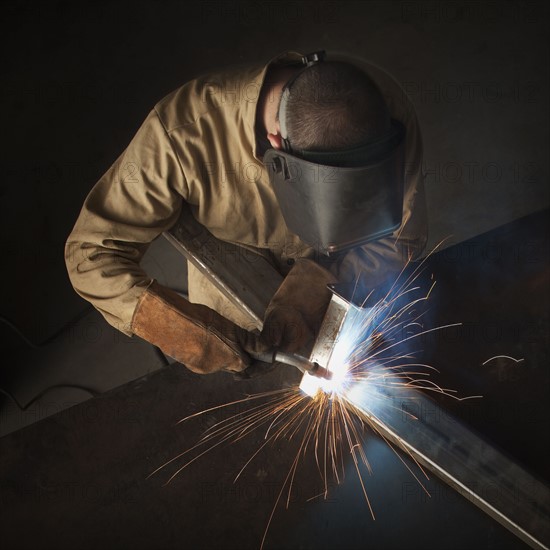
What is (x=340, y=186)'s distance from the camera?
5.02 ft

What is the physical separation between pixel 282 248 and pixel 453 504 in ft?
3.35

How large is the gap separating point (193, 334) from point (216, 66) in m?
2.18

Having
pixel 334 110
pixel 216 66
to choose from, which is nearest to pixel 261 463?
pixel 334 110

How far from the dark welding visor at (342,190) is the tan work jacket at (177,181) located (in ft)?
0.94

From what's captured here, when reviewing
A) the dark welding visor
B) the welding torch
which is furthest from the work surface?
the dark welding visor

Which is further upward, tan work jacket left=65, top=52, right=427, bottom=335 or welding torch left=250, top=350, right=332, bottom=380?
tan work jacket left=65, top=52, right=427, bottom=335

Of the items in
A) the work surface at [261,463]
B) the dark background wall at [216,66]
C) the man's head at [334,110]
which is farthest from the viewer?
the dark background wall at [216,66]

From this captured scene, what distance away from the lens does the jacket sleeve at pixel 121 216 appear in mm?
1862

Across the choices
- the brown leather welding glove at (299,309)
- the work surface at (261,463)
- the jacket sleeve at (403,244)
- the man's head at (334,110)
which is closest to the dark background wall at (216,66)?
the jacket sleeve at (403,244)

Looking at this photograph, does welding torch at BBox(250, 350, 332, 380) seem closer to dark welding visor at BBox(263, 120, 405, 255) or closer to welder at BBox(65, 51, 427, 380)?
welder at BBox(65, 51, 427, 380)

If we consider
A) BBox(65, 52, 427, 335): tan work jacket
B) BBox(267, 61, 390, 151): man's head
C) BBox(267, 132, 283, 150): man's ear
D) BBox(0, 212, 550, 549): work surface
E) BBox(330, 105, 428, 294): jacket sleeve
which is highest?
BBox(267, 61, 390, 151): man's head

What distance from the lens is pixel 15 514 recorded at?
1831mm

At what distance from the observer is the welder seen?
5.05ft

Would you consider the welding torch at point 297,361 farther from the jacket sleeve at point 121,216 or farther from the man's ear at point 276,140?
the man's ear at point 276,140
